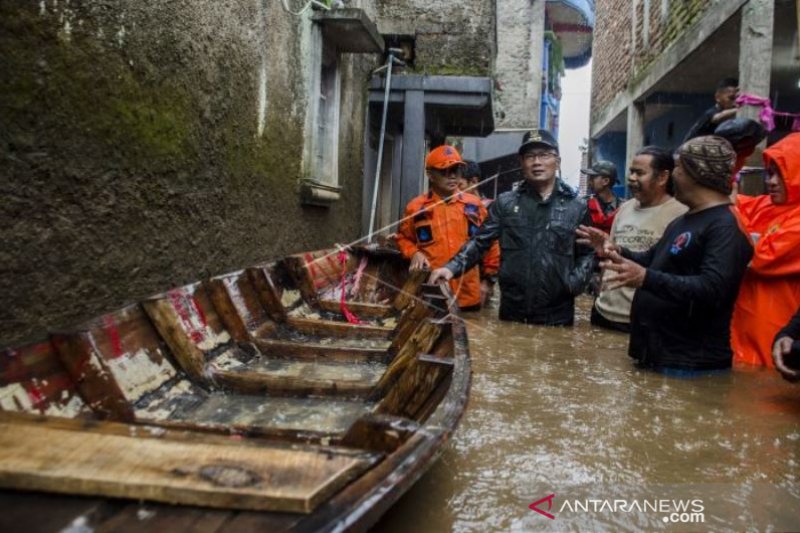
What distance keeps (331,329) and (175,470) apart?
8.88 feet

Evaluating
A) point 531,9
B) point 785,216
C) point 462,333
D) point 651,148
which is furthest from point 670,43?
point 531,9

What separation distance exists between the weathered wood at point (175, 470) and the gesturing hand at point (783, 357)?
8.46 ft

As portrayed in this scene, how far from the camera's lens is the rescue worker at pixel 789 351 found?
115 inches

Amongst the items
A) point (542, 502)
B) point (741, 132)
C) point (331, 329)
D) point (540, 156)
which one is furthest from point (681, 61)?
point (542, 502)

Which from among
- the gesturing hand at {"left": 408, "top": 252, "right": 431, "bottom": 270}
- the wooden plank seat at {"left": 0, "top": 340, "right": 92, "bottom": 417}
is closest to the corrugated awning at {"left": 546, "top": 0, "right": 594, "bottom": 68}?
the gesturing hand at {"left": 408, "top": 252, "right": 431, "bottom": 270}

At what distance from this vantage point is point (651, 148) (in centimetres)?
453

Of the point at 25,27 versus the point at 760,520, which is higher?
the point at 25,27

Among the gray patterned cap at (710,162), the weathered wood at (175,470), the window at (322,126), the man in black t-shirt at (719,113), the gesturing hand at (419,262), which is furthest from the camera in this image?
the window at (322,126)

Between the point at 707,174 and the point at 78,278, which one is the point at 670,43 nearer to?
the point at 707,174

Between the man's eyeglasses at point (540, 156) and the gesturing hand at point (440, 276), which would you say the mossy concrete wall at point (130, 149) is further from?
the man's eyeglasses at point (540, 156)

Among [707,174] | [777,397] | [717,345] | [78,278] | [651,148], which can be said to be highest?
[651,148]

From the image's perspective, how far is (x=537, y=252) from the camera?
4.70 m

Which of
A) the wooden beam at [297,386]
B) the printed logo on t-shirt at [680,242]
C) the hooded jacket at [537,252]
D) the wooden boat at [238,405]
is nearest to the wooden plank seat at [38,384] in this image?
the wooden boat at [238,405]

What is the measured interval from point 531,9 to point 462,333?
68.7ft
